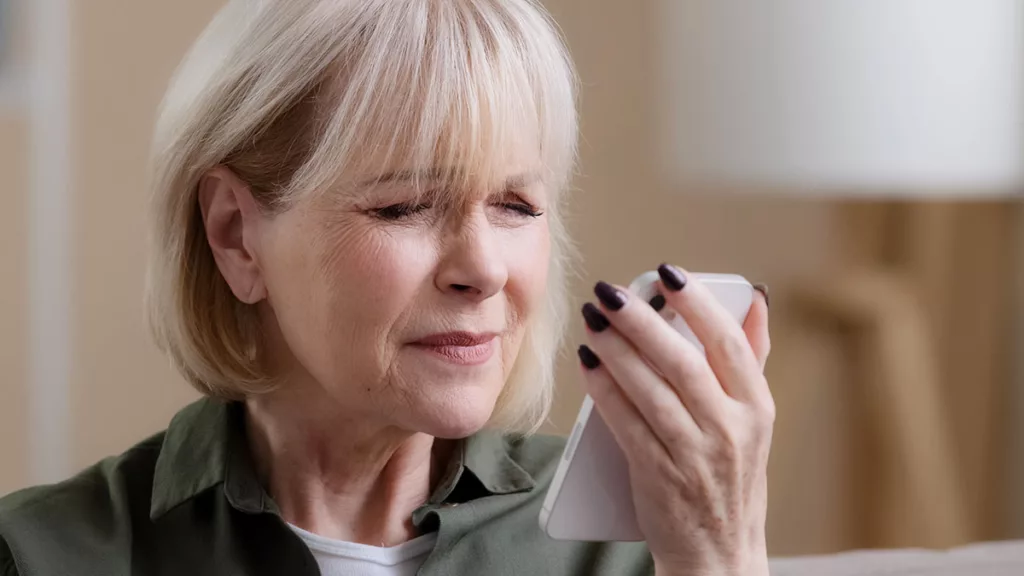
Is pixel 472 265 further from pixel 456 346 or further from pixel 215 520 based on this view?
pixel 215 520

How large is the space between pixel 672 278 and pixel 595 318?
0.23ft

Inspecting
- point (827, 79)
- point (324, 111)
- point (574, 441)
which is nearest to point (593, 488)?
point (574, 441)

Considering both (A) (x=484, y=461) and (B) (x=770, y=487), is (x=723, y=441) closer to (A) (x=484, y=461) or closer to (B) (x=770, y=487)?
(A) (x=484, y=461)

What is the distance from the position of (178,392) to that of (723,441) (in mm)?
1417

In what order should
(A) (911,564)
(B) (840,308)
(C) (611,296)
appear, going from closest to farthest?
(C) (611,296) < (A) (911,564) < (B) (840,308)

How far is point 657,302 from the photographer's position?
0.92 meters

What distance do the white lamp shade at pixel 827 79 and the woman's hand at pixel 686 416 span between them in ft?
4.82

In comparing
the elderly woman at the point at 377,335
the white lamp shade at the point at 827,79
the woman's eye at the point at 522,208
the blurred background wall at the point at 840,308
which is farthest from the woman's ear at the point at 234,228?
the white lamp shade at the point at 827,79

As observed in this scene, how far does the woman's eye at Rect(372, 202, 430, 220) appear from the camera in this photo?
0.99m

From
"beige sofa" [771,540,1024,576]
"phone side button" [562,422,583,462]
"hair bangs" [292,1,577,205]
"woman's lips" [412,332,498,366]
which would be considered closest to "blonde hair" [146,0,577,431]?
"hair bangs" [292,1,577,205]

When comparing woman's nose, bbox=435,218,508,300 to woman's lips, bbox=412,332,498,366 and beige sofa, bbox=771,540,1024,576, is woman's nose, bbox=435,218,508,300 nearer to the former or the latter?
woman's lips, bbox=412,332,498,366

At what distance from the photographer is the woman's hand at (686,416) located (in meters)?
0.89

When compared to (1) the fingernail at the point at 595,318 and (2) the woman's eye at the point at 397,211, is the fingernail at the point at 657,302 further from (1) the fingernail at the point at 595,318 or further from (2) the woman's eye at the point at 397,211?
(2) the woman's eye at the point at 397,211

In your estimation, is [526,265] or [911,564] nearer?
[526,265]
